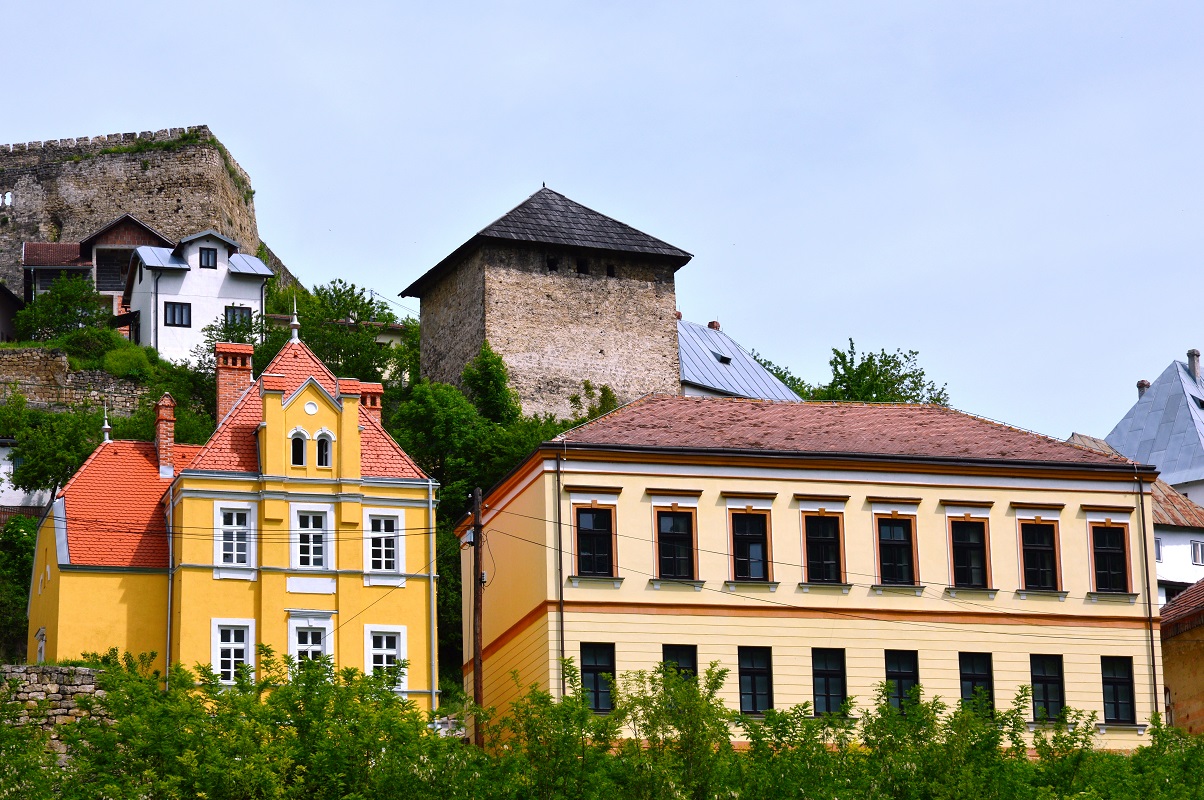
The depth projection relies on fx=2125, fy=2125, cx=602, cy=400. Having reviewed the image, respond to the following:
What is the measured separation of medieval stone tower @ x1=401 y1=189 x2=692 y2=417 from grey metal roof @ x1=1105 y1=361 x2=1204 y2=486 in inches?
905

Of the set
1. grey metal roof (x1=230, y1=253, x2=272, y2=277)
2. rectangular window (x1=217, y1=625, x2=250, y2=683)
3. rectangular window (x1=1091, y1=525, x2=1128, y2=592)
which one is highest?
grey metal roof (x1=230, y1=253, x2=272, y2=277)

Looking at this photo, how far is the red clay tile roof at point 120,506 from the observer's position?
4912 centimetres

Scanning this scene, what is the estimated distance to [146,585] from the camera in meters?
48.5

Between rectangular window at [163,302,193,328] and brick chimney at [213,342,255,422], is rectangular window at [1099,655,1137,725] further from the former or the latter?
rectangular window at [163,302,193,328]

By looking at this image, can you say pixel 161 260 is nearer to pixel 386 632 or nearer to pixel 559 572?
pixel 386 632

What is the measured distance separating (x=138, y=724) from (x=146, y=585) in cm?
1398

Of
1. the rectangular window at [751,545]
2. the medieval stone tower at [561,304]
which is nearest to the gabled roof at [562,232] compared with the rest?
the medieval stone tower at [561,304]

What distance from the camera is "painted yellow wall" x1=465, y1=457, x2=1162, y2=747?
44125 mm

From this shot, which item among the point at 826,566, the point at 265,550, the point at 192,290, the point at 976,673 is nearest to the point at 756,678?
the point at 826,566

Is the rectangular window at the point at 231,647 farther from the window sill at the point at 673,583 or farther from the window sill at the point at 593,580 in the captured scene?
the window sill at the point at 673,583

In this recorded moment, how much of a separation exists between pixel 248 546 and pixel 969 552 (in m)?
16.3

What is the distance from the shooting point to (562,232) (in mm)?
82875

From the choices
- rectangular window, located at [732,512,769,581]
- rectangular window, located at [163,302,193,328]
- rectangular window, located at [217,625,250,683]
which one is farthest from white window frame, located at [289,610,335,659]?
rectangular window, located at [163,302,193,328]

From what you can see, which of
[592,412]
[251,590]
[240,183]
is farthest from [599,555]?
[240,183]
